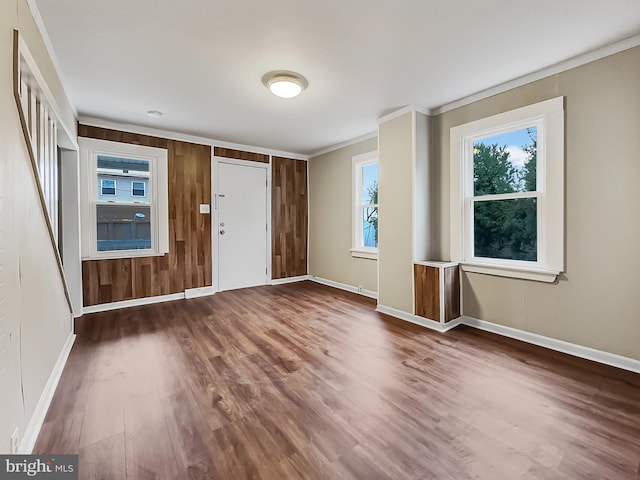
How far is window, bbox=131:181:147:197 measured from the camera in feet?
12.9

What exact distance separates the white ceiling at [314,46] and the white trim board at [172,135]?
36cm

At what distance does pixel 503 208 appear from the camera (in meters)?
2.92

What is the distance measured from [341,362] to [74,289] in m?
3.21

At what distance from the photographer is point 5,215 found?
1292 mm

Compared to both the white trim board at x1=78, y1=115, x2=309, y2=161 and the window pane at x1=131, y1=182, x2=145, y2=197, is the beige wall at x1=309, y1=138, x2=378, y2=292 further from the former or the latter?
the window pane at x1=131, y1=182, x2=145, y2=197

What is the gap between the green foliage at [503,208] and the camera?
2719mm

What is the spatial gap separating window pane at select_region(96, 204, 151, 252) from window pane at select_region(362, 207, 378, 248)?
3.10 meters

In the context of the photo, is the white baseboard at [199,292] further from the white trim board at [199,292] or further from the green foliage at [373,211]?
the green foliage at [373,211]

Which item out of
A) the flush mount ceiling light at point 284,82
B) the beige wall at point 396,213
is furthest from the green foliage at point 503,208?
the flush mount ceiling light at point 284,82

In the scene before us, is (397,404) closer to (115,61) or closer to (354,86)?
(354,86)

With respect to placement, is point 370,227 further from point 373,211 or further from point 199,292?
point 199,292

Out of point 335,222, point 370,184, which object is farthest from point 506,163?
point 335,222

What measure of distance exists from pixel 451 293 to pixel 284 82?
8.63ft

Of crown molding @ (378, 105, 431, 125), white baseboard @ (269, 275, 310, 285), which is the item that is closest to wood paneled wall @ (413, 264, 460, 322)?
crown molding @ (378, 105, 431, 125)
